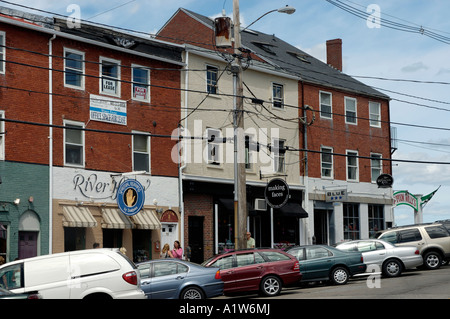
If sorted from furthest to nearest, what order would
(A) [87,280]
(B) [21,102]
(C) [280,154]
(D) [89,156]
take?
(C) [280,154]
(D) [89,156]
(B) [21,102]
(A) [87,280]

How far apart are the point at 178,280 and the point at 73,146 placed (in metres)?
10.3

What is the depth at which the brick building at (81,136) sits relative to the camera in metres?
25.1

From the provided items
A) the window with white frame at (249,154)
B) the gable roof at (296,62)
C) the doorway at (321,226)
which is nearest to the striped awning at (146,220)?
the window with white frame at (249,154)

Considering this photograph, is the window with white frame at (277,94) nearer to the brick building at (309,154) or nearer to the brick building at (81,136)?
the brick building at (309,154)

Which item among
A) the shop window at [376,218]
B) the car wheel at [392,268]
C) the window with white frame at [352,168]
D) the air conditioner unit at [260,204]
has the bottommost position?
the car wheel at [392,268]

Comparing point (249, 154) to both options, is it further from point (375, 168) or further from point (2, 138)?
point (2, 138)

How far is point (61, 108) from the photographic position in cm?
2670

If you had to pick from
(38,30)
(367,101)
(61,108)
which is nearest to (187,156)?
(61,108)

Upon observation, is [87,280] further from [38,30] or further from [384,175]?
[384,175]

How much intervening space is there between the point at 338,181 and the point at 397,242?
11.2 meters

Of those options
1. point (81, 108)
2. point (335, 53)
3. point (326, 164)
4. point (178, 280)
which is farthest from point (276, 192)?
point (335, 53)

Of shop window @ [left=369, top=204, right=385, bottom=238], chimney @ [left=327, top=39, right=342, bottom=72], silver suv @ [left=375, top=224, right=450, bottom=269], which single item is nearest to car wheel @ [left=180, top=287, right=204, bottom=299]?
silver suv @ [left=375, top=224, right=450, bottom=269]

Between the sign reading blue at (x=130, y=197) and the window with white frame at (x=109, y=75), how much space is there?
3.97 metres

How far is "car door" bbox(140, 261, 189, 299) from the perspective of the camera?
1841 cm
